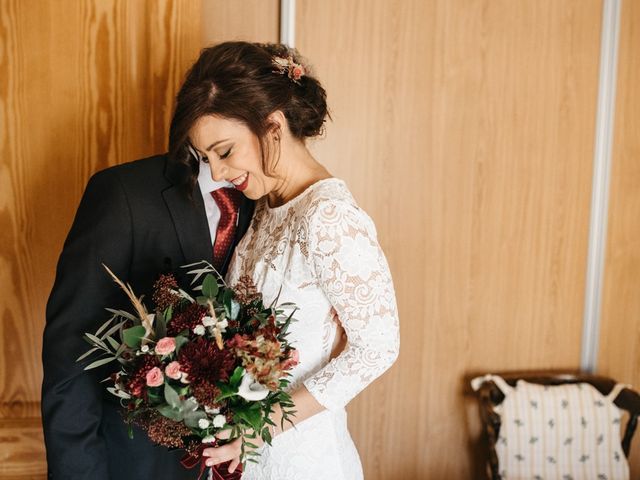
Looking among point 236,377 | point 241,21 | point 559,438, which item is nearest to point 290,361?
point 236,377

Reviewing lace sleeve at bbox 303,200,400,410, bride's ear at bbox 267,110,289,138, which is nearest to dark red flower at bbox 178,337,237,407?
lace sleeve at bbox 303,200,400,410

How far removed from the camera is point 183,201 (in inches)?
61.2

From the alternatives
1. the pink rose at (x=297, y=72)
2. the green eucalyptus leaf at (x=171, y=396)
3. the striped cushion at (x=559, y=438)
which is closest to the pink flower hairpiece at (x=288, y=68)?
the pink rose at (x=297, y=72)

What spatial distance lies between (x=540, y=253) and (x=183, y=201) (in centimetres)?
167

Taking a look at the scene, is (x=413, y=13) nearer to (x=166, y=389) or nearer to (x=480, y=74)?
(x=480, y=74)

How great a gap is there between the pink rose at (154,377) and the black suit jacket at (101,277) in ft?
1.18

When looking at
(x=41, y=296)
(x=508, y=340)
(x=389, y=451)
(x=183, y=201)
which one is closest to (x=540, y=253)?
(x=508, y=340)

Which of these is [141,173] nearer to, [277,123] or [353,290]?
[277,123]

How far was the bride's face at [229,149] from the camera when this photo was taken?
1.43m

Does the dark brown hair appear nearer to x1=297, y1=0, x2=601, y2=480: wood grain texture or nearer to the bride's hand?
the bride's hand

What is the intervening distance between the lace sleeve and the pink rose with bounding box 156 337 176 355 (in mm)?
403

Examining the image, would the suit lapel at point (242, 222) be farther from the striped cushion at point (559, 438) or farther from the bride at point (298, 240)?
the striped cushion at point (559, 438)

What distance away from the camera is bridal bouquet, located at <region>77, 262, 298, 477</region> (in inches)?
44.9

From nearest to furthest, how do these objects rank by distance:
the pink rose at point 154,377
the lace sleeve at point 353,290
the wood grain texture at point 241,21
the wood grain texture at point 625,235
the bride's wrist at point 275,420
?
the pink rose at point 154,377
the lace sleeve at point 353,290
the bride's wrist at point 275,420
the wood grain texture at point 241,21
the wood grain texture at point 625,235
